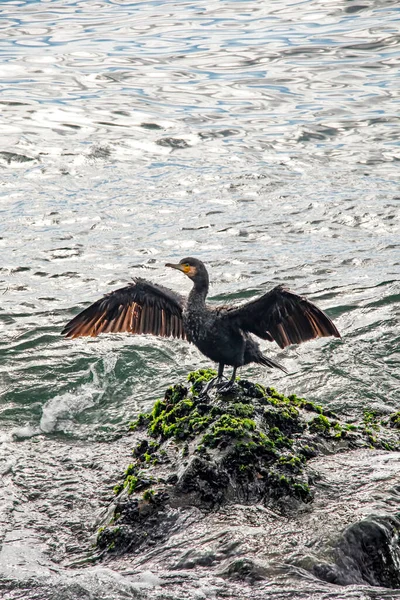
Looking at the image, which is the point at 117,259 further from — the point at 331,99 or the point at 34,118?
the point at 331,99

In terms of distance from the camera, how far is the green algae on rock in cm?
631

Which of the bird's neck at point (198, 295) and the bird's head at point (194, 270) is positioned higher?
the bird's head at point (194, 270)

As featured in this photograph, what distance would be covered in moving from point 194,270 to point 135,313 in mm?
1290

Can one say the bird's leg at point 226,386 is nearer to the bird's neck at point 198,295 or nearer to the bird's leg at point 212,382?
the bird's leg at point 212,382

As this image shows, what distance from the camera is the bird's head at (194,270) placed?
26.6 ft

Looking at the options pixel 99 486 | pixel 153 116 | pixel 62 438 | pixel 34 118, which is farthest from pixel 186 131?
pixel 99 486

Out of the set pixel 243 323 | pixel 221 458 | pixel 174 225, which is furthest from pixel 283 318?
pixel 174 225

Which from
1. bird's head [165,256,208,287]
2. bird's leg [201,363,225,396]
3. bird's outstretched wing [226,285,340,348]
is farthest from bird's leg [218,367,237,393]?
bird's head [165,256,208,287]

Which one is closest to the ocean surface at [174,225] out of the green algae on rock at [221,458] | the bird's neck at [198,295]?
the green algae on rock at [221,458]

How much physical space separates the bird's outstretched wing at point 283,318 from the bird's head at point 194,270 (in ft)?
1.33

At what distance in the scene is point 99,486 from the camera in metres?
7.52

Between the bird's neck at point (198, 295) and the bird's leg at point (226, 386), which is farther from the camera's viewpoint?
the bird's neck at point (198, 295)

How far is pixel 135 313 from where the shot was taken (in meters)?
9.23

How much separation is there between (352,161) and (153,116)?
528cm
